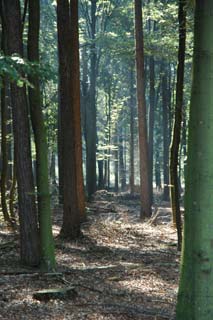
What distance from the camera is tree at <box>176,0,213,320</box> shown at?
15.0ft

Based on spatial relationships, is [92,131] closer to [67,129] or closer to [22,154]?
[67,129]

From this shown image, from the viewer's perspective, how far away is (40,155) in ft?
28.1

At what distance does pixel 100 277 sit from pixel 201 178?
467 cm

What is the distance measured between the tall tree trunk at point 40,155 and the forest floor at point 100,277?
0.44 meters

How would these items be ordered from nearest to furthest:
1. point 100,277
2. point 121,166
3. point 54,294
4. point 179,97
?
1. point 54,294
2. point 100,277
3. point 179,97
4. point 121,166

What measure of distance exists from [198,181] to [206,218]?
362mm

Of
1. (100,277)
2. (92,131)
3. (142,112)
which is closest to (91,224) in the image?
(142,112)

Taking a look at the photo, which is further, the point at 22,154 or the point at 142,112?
the point at 142,112

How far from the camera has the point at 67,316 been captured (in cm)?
596

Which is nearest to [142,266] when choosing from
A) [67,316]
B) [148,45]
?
[67,316]

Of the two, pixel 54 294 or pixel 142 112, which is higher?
pixel 142 112

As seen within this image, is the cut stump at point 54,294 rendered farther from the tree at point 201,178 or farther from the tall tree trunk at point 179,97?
the tall tree trunk at point 179,97

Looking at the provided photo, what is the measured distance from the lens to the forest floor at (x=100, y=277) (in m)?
6.26

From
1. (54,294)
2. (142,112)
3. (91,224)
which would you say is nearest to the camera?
(54,294)
